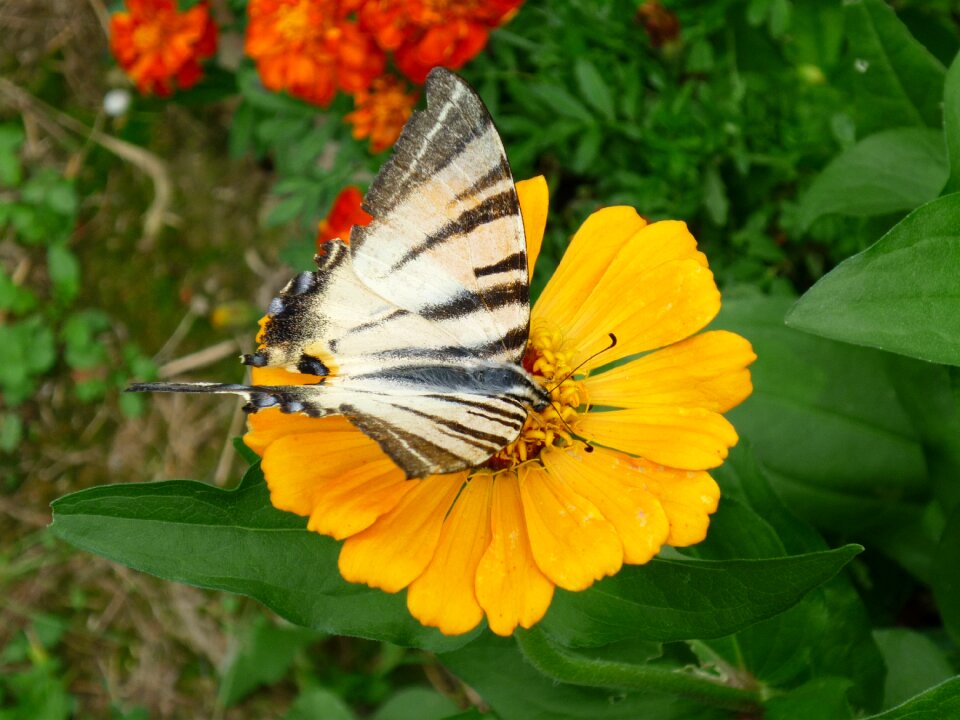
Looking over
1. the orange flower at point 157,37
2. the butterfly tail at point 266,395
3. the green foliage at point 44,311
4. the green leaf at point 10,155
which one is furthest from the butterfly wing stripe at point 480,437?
the green leaf at point 10,155

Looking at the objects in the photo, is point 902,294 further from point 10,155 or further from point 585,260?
point 10,155

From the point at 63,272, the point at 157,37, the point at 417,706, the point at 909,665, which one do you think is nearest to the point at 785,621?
the point at 909,665

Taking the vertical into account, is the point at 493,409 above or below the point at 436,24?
below

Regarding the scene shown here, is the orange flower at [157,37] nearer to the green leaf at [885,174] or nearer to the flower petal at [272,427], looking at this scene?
the flower petal at [272,427]

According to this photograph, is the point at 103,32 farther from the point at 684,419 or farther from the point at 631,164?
the point at 684,419

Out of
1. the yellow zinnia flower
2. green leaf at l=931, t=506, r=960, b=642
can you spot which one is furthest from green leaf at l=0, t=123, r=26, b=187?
green leaf at l=931, t=506, r=960, b=642
